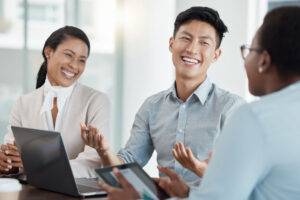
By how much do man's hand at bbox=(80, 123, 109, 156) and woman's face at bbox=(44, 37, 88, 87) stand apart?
742mm

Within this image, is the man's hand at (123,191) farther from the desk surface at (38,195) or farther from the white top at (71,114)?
the white top at (71,114)

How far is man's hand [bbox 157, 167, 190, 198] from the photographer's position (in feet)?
6.00

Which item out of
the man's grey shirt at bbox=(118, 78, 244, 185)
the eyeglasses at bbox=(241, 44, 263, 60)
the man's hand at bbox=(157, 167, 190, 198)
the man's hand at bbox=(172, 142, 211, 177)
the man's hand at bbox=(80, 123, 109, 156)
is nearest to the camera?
the eyeglasses at bbox=(241, 44, 263, 60)

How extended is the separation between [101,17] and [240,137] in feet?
11.9

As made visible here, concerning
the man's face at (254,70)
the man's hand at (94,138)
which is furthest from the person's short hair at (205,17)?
the man's face at (254,70)

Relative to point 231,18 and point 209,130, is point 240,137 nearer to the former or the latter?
point 209,130

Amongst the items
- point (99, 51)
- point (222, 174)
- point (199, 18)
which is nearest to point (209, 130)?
point (199, 18)

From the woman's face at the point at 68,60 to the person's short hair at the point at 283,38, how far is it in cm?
176

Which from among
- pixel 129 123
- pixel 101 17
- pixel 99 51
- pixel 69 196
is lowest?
pixel 129 123

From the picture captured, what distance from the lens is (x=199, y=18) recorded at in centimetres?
267

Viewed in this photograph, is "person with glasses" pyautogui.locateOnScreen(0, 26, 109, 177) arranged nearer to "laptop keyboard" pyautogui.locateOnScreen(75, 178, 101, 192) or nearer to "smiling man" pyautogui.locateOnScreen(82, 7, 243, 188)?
"smiling man" pyautogui.locateOnScreen(82, 7, 243, 188)

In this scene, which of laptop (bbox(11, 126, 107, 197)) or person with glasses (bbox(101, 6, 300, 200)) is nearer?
person with glasses (bbox(101, 6, 300, 200))

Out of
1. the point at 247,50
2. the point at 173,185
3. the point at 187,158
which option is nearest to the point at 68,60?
the point at 187,158

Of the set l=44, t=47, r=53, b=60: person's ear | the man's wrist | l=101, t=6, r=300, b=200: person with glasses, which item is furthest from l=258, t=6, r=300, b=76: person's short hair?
l=44, t=47, r=53, b=60: person's ear
